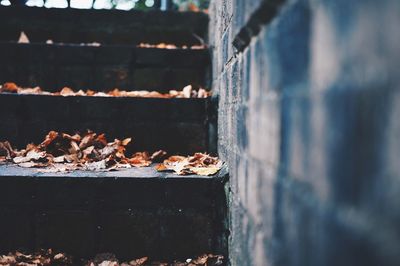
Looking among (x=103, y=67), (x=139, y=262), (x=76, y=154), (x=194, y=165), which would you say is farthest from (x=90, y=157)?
(x=103, y=67)

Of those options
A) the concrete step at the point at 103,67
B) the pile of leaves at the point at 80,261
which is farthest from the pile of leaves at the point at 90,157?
the concrete step at the point at 103,67

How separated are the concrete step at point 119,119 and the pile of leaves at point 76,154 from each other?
97mm

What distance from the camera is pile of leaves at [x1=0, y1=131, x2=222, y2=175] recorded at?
2.47 meters

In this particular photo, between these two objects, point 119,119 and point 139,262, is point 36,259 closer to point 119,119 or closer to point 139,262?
point 139,262

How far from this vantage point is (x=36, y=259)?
7.08 ft

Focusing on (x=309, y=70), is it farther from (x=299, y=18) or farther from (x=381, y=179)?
(x=381, y=179)

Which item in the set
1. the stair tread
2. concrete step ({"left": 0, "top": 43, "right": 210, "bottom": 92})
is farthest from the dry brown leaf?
concrete step ({"left": 0, "top": 43, "right": 210, "bottom": 92})

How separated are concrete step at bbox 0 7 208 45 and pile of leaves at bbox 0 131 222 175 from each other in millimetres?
1734

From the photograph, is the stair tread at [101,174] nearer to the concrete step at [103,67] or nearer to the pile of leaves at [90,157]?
the pile of leaves at [90,157]

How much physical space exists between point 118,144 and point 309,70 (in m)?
2.25

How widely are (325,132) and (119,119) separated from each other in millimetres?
2477

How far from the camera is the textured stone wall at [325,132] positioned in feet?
1.69

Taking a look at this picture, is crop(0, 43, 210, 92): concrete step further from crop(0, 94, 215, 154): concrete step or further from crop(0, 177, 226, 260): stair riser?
crop(0, 177, 226, 260): stair riser

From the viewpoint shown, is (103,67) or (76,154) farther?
(103,67)
